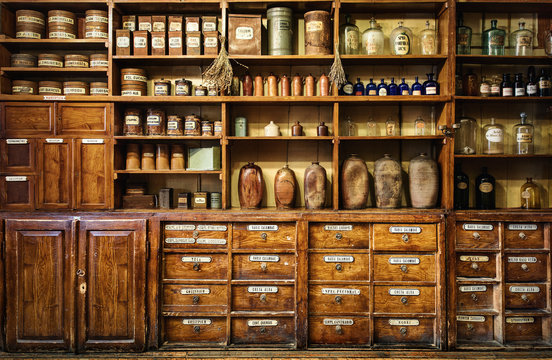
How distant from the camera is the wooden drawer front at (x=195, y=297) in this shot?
8.32ft

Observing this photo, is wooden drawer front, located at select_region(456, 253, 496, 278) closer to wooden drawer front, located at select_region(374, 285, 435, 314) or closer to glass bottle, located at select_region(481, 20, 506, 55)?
wooden drawer front, located at select_region(374, 285, 435, 314)

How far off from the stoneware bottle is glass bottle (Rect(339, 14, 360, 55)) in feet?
3.86

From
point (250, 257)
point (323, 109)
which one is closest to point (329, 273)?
point (250, 257)

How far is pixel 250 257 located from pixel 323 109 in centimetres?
136

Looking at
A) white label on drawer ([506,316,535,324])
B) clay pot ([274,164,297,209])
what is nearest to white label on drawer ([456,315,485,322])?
white label on drawer ([506,316,535,324])

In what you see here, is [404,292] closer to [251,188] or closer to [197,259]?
[251,188]

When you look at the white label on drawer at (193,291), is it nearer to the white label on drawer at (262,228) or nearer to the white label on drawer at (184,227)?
the white label on drawer at (184,227)

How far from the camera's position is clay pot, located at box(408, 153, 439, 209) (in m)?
2.71

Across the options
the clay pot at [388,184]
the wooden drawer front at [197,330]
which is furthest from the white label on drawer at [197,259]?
the clay pot at [388,184]

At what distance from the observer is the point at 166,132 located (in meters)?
2.86

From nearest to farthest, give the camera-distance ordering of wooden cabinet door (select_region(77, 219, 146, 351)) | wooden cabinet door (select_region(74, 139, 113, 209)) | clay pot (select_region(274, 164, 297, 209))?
wooden cabinet door (select_region(77, 219, 146, 351)) < wooden cabinet door (select_region(74, 139, 113, 209)) < clay pot (select_region(274, 164, 297, 209))

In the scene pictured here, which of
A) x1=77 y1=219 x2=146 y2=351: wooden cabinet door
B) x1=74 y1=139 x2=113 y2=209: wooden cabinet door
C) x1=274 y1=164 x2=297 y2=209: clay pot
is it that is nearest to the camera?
x1=77 y1=219 x2=146 y2=351: wooden cabinet door

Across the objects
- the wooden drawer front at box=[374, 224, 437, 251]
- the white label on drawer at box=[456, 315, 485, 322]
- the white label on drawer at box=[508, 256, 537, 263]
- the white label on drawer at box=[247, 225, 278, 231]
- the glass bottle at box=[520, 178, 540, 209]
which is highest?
the glass bottle at box=[520, 178, 540, 209]

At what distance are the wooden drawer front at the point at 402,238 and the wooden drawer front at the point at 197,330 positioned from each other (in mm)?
1234
